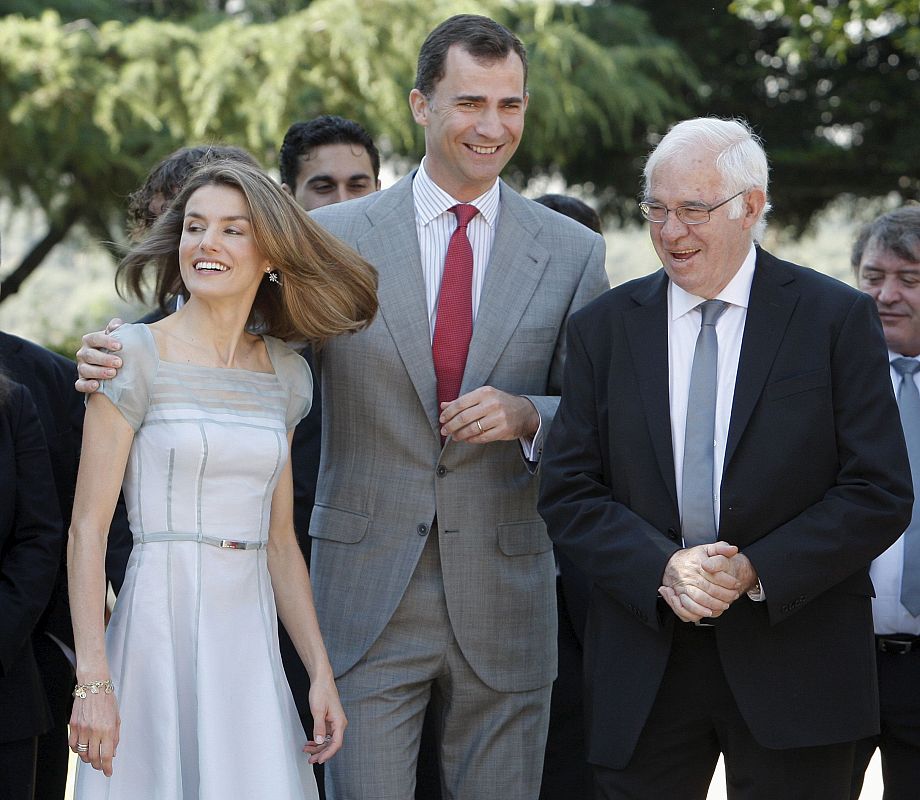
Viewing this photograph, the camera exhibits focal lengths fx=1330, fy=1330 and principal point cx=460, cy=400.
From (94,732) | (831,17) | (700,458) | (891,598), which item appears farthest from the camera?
(831,17)

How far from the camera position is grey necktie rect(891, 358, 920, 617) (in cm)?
351

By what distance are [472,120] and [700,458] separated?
3.62 ft

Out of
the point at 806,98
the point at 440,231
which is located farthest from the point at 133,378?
the point at 806,98

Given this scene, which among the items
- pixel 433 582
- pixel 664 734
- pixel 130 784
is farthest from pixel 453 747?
pixel 130 784

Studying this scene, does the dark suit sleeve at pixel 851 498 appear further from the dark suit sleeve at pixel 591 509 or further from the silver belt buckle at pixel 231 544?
the silver belt buckle at pixel 231 544

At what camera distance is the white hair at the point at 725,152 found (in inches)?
122

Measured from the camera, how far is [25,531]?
10.3 feet

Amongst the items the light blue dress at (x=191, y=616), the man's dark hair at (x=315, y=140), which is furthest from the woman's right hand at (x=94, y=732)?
the man's dark hair at (x=315, y=140)

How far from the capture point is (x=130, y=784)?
9.30 ft

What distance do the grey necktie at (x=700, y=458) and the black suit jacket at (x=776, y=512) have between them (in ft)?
0.13

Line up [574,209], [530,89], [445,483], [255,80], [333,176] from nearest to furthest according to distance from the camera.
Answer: [445,483] < [333,176] < [574,209] < [255,80] < [530,89]

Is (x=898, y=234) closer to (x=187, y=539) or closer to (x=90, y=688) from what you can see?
(x=187, y=539)

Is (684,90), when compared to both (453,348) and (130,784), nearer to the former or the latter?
(453,348)

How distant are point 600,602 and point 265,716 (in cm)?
84
